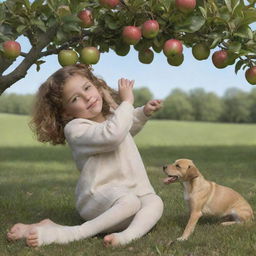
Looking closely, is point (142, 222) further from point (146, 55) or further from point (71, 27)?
point (71, 27)

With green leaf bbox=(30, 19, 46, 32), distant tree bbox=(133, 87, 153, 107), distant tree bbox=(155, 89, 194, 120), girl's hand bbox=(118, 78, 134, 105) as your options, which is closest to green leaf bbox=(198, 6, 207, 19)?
girl's hand bbox=(118, 78, 134, 105)

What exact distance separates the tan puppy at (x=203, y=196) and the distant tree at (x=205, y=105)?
5445cm

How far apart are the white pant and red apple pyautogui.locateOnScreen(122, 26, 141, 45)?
124cm

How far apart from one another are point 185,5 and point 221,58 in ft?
1.72

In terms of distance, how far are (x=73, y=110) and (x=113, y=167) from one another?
1.93 ft

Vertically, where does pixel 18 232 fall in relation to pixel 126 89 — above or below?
below

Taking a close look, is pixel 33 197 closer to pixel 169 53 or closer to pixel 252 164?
pixel 169 53

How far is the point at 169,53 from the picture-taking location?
3740 mm

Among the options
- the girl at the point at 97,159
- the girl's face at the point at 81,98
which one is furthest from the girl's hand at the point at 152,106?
the girl's face at the point at 81,98

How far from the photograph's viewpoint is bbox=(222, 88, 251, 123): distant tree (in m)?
56.7

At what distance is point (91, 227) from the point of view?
4.09m

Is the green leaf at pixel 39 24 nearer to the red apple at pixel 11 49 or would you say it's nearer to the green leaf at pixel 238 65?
the red apple at pixel 11 49

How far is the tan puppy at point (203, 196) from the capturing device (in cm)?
436

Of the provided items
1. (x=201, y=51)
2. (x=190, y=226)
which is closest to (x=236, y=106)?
(x=190, y=226)
